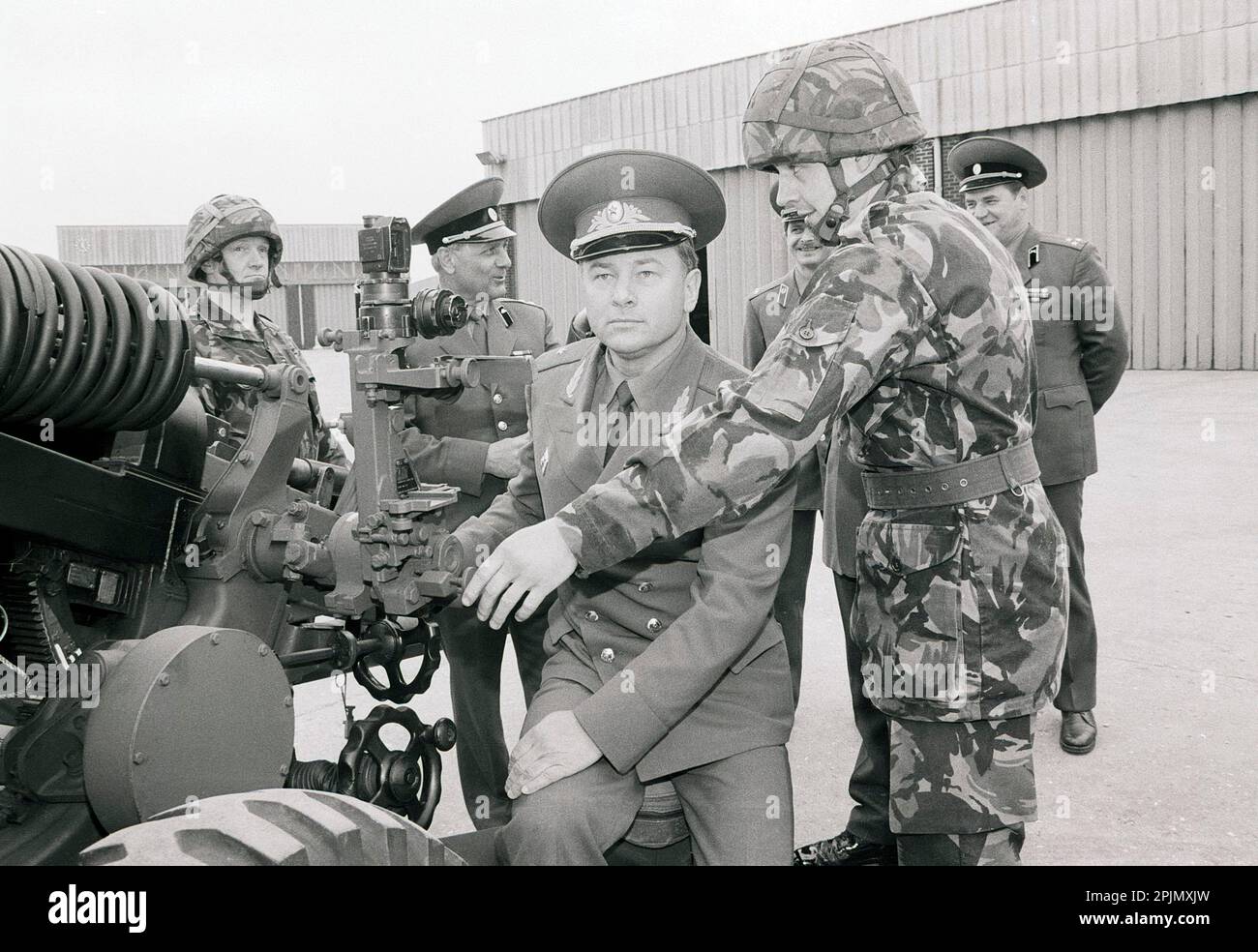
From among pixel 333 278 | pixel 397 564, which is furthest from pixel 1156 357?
pixel 333 278

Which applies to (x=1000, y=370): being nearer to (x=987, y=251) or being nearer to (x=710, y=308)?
(x=987, y=251)

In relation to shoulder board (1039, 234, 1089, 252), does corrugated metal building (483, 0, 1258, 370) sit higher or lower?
higher

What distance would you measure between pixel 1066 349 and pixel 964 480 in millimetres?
2518

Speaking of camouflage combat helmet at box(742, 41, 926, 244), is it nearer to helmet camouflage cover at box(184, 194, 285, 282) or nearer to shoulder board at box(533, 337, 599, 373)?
A: shoulder board at box(533, 337, 599, 373)

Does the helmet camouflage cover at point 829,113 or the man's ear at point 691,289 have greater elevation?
the helmet camouflage cover at point 829,113

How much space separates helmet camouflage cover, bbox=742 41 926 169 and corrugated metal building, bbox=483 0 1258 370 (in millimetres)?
14535

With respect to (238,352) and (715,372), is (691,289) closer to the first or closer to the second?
(715,372)

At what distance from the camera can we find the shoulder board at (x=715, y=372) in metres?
2.41

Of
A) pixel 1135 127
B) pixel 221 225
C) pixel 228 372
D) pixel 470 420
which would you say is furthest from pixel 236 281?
pixel 1135 127

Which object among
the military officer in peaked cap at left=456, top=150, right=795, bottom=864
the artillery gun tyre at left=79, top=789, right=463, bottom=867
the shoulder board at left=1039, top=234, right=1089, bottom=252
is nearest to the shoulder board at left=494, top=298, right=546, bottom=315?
the military officer in peaked cap at left=456, top=150, right=795, bottom=864

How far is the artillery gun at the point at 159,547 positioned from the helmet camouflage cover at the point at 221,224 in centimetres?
173

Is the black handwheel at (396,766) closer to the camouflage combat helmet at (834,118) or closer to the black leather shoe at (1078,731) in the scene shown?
the camouflage combat helmet at (834,118)

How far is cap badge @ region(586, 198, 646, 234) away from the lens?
2381 millimetres

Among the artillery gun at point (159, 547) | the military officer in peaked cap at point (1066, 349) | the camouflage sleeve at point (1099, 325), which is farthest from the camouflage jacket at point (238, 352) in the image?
the camouflage sleeve at point (1099, 325)
